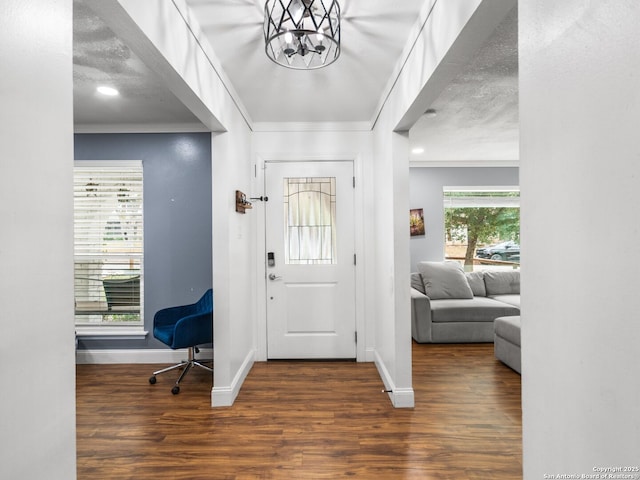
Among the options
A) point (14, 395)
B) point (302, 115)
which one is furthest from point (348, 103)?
point (14, 395)

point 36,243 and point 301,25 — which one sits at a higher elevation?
point 301,25

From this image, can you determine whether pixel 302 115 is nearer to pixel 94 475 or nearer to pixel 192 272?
pixel 192 272

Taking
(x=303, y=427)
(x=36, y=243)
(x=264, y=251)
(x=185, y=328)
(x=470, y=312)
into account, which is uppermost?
(x=36, y=243)

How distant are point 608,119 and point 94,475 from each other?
8.79 ft

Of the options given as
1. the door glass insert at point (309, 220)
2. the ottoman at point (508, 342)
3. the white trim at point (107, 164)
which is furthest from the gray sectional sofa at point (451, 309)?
the white trim at point (107, 164)

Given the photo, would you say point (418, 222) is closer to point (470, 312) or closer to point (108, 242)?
point (470, 312)

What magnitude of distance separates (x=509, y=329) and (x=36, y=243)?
11.7 ft

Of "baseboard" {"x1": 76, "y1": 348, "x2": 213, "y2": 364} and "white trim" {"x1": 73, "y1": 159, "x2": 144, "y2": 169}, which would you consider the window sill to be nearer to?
"baseboard" {"x1": 76, "y1": 348, "x2": 213, "y2": 364}

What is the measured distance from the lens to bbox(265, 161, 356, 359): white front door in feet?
11.7

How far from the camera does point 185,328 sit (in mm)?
2951

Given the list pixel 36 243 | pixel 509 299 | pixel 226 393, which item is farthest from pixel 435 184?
pixel 36 243

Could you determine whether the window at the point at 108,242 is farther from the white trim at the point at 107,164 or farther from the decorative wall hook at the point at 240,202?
the decorative wall hook at the point at 240,202

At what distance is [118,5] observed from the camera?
120 centimetres

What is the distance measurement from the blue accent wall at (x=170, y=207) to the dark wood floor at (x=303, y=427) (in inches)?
32.6
